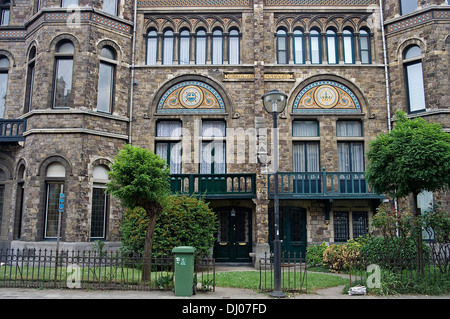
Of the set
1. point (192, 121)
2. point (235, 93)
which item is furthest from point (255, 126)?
point (192, 121)

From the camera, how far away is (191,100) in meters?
17.9

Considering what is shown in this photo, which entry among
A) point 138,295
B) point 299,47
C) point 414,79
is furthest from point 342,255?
point 299,47

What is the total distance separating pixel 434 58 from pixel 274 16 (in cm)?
749

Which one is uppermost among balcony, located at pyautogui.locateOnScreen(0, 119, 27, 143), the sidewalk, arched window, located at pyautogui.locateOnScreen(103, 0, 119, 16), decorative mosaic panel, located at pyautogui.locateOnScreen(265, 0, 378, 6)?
decorative mosaic panel, located at pyautogui.locateOnScreen(265, 0, 378, 6)

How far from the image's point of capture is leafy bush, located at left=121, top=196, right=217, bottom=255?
46.0ft

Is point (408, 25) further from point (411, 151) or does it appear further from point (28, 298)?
point (28, 298)

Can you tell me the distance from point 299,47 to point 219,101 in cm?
477

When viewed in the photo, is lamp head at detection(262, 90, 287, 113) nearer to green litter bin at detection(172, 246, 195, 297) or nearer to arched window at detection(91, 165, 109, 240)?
green litter bin at detection(172, 246, 195, 297)

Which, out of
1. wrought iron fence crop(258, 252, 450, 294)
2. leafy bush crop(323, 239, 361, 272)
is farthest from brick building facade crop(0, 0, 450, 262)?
wrought iron fence crop(258, 252, 450, 294)

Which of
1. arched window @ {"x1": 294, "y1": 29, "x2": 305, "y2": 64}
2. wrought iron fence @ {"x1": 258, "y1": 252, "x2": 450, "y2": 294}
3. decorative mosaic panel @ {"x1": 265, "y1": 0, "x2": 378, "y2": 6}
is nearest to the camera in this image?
wrought iron fence @ {"x1": 258, "y1": 252, "x2": 450, "y2": 294}

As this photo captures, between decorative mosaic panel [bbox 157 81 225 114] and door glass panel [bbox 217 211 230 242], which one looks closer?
door glass panel [bbox 217 211 230 242]

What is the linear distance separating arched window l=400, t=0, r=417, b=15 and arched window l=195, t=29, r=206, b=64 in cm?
952

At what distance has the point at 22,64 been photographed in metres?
18.0

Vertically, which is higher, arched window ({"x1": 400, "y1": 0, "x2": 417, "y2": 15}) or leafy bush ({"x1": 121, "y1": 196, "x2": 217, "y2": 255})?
arched window ({"x1": 400, "y1": 0, "x2": 417, "y2": 15})
